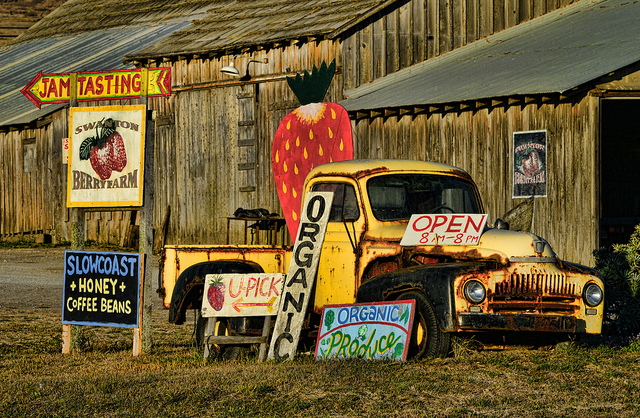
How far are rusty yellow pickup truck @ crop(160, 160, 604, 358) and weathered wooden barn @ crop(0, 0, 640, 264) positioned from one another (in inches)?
252

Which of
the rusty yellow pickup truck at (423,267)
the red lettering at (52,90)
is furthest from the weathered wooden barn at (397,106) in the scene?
the red lettering at (52,90)

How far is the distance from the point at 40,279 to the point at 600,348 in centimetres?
1219

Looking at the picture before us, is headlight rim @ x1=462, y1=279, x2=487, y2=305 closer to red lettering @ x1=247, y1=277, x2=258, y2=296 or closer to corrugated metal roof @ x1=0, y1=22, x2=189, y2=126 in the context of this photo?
red lettering @ x1=247, y1=277, x2=258, y2=296

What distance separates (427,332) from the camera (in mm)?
8109

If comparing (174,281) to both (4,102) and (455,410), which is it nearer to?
(455,410)

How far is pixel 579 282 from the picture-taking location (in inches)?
321

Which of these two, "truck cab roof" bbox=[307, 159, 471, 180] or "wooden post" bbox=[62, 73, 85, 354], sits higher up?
"truck cab roof" bbox=[307, 159, 471, 180]

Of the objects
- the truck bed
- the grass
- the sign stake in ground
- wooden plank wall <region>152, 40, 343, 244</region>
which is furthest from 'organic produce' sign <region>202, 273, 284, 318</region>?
wooden plank wall <region>152, 40, 343, 244</region>

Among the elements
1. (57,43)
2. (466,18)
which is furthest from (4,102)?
(466,18)

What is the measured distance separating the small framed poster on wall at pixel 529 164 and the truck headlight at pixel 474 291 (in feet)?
28.3

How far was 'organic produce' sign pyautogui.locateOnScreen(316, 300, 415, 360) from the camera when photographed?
8.02 m

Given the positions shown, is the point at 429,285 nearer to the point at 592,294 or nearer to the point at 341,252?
the point at 341,252

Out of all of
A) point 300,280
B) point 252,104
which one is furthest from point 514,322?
point 252,104

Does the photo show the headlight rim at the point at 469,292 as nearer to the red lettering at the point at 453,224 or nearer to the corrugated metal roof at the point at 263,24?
the red lettering at the point at 453,224
